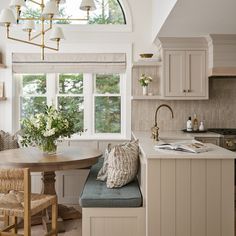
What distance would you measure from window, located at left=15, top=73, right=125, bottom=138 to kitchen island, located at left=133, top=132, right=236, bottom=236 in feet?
9.17

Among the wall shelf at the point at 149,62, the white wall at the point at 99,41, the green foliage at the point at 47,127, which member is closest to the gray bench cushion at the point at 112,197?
the green foliage at the point at 47,127

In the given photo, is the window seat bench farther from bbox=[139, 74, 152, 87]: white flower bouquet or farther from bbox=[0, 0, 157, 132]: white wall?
bbox=[0, 0, 157, 132]: white wall

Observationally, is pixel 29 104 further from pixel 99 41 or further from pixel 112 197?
pixel 112 197

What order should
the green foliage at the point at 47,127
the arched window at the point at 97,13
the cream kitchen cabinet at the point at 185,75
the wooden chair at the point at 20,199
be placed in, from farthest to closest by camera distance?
the arched window at the point at 97,13
the cream kitchen cabinet at the point at 185,75
the green foliage at the point at 47,127
the wooden chair at the point at 20,199

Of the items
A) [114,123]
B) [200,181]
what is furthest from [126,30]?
[200,181]

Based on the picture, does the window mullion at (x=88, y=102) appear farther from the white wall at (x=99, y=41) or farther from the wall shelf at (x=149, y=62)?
the wall shelf at (x=149, y=62)

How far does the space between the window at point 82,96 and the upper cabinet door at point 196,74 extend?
106cm

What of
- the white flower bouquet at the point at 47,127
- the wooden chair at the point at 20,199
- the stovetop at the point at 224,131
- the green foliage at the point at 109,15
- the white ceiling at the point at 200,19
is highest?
the green foliage at the point at 109,15

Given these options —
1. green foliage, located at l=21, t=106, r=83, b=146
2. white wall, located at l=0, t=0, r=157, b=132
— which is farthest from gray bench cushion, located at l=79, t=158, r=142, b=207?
white wall, located at l=0, t=0, r=157, b=132

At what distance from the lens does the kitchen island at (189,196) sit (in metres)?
2.70

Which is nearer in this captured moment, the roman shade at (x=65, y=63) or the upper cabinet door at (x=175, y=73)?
the upper cabinet door at (x=175, y=73)

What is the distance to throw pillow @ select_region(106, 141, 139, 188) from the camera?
3.18 meters

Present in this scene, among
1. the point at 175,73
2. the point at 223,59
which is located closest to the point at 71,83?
the point at 175,73

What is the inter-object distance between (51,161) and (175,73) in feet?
8.12
